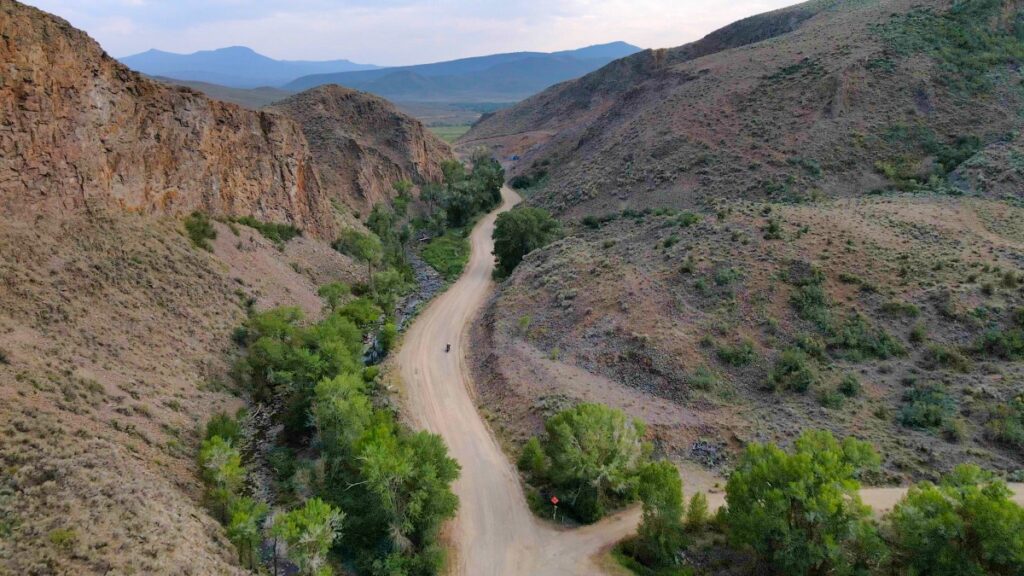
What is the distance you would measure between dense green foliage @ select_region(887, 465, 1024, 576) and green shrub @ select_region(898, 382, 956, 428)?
9594 millimetres

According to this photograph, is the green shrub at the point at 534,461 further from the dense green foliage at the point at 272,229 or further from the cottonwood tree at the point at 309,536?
the dense green foliage at the point at 272,229

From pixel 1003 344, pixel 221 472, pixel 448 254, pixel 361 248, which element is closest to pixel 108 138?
pixel 361 248

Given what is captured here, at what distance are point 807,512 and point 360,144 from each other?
74.7m

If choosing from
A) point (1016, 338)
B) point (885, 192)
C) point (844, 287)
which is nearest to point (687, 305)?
point (844, 287)

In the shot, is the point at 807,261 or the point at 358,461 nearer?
the point at 358,461

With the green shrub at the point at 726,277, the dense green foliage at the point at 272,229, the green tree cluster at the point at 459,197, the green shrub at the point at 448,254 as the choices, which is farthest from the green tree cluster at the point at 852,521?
the green tree cluster at the point at 459,197

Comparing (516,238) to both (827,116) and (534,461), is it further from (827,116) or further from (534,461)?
(827,116)

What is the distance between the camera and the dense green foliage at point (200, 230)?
42.1 metres

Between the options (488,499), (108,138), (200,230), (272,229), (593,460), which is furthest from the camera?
(272,229)

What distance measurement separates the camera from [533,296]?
45.8 metres

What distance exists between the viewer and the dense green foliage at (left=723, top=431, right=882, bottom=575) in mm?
18688

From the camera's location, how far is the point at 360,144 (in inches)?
3152

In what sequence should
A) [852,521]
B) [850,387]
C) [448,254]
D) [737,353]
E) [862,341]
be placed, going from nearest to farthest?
[852,521] < [850,387] < [862,341] < [737,353] < [448,254]

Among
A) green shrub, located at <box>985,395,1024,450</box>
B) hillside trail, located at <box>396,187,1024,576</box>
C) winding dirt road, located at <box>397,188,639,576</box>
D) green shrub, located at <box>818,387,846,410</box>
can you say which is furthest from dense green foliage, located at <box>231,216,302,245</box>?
green shrub, located at <box>985,395,1024,450</box>
